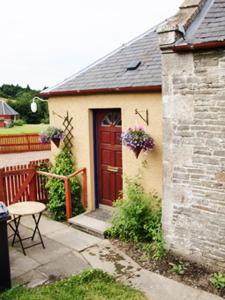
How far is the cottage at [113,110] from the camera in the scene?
6617mm

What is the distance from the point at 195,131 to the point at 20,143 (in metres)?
19.5

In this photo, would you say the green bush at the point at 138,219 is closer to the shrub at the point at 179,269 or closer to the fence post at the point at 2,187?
the shrub at the point at 179,269

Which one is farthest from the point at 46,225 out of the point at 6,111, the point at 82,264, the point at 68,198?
the point at 6,111

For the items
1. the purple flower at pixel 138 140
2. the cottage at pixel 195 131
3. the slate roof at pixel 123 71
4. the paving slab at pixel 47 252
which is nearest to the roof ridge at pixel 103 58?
the slate roof at pixel 123 71

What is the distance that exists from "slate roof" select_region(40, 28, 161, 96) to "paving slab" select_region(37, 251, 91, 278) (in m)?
3.79

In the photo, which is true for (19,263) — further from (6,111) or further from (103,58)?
(6,111)

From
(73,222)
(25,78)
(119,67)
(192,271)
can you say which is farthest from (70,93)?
(25,78)

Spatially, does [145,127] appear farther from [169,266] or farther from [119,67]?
[169,266]

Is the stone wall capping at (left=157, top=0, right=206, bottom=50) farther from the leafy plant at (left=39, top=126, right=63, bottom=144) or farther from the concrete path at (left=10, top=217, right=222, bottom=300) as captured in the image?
the leafy plant at (left=39, top=126, right=63, bottom=144)

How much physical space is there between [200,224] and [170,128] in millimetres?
1741

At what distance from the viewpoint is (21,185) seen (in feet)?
27.5

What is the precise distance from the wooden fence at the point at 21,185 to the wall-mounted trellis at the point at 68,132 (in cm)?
113

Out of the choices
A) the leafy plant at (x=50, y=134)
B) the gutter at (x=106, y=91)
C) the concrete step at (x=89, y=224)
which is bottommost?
the concrete step at (x=89, y=224)

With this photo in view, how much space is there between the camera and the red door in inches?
300
